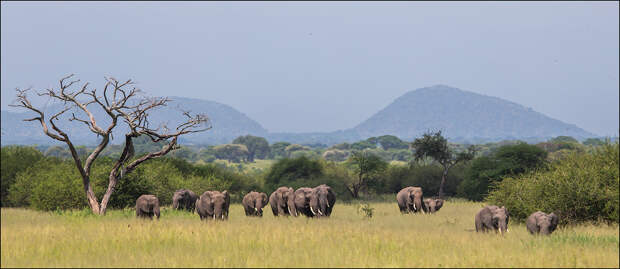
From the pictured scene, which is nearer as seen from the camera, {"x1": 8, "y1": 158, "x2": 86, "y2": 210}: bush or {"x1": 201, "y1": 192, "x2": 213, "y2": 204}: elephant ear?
{"x1": 201, "y1": 192, "x2": 213, "y2": 204}: elephant ear

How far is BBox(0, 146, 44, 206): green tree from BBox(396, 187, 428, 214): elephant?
1067 inches

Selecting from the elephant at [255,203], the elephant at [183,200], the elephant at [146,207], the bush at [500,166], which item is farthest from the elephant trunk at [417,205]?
the elephant at [146,207]

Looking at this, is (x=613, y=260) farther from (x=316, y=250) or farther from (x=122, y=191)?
(x=122, y=191)

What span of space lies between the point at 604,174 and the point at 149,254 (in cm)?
1826

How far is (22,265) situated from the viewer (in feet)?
47.9

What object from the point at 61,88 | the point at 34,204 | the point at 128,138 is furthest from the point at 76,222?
the point at 34,204

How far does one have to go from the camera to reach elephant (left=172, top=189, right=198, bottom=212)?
33.6 metres

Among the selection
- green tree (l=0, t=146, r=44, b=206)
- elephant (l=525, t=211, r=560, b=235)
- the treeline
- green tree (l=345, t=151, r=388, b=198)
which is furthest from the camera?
green tree (l=345, t=151, r=388, b=198)

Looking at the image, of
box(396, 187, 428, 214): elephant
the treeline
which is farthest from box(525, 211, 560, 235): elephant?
box(396, 187, 428, 214): elephant

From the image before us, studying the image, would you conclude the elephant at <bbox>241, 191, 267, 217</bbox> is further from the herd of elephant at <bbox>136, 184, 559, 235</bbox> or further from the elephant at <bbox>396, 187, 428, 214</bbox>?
the elephant at <bbox>396, 187, 428, 214</bbox>

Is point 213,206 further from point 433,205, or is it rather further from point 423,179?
point 423,179

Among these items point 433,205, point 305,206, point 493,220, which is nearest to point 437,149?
point 433,205

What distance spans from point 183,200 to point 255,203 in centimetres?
437

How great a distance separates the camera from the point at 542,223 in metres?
20.5
